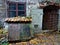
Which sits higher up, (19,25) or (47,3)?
(47,3)

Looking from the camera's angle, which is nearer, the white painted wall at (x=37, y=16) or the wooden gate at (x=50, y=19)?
the white painted wall at (x=37, y=16)

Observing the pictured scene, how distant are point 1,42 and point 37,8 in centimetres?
264

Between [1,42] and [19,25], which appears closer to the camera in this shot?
[1,42]

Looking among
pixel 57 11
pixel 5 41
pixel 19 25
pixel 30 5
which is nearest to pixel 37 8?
pixel 30 5

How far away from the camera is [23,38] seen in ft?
18.1

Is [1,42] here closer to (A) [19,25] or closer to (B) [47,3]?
(A) [19,25]

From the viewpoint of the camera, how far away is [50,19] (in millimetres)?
7168

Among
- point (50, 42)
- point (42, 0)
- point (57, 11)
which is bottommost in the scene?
point (50, 42)

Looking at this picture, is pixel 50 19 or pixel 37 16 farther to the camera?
pixel 50 19

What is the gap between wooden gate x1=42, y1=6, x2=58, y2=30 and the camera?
7148 millimetres

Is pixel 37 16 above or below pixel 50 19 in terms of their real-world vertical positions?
above

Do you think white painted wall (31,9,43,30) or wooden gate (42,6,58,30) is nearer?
white painted wall (31,9,43,30)

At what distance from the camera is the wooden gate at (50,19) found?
7.15m

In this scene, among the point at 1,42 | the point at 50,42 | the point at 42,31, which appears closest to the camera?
the point at 1,42
